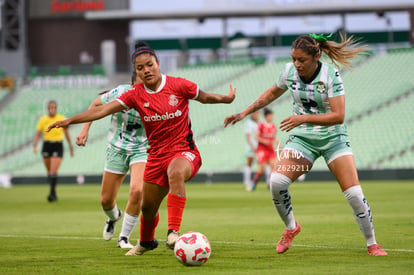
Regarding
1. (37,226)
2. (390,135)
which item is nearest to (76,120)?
(37,226)

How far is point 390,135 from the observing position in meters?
34.9

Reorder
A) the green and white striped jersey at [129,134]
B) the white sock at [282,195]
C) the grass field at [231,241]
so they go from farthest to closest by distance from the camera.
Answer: the green and white striped jersey at [129,134]
the white sock at [282,195]
the grass field at [231,241]

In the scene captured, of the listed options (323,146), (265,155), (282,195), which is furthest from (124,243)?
(265,155)

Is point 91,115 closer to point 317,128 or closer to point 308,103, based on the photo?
point 308,103

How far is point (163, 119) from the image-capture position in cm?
892

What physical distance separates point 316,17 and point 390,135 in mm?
14814

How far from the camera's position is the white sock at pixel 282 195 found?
911 cm

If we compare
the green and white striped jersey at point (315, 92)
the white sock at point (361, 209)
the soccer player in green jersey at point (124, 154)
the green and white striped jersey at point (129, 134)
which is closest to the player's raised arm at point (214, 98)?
the green and white striped jersey at point (315, 92)

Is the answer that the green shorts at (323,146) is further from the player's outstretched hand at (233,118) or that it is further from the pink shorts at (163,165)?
the pink shorts at (163,165)

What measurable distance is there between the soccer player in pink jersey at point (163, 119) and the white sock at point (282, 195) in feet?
2.96

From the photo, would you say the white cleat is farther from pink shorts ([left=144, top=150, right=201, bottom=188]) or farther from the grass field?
pink shorts ([left=144, top=150, right=201, bottom=188])

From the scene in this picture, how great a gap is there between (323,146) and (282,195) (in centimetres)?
73

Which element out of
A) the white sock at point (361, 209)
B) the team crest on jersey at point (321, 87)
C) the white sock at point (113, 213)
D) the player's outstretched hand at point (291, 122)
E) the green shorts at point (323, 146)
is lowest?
the white sock at point (113, 213)

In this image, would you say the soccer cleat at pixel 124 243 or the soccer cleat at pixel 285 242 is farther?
the soccer cleat at pixel 124 243
